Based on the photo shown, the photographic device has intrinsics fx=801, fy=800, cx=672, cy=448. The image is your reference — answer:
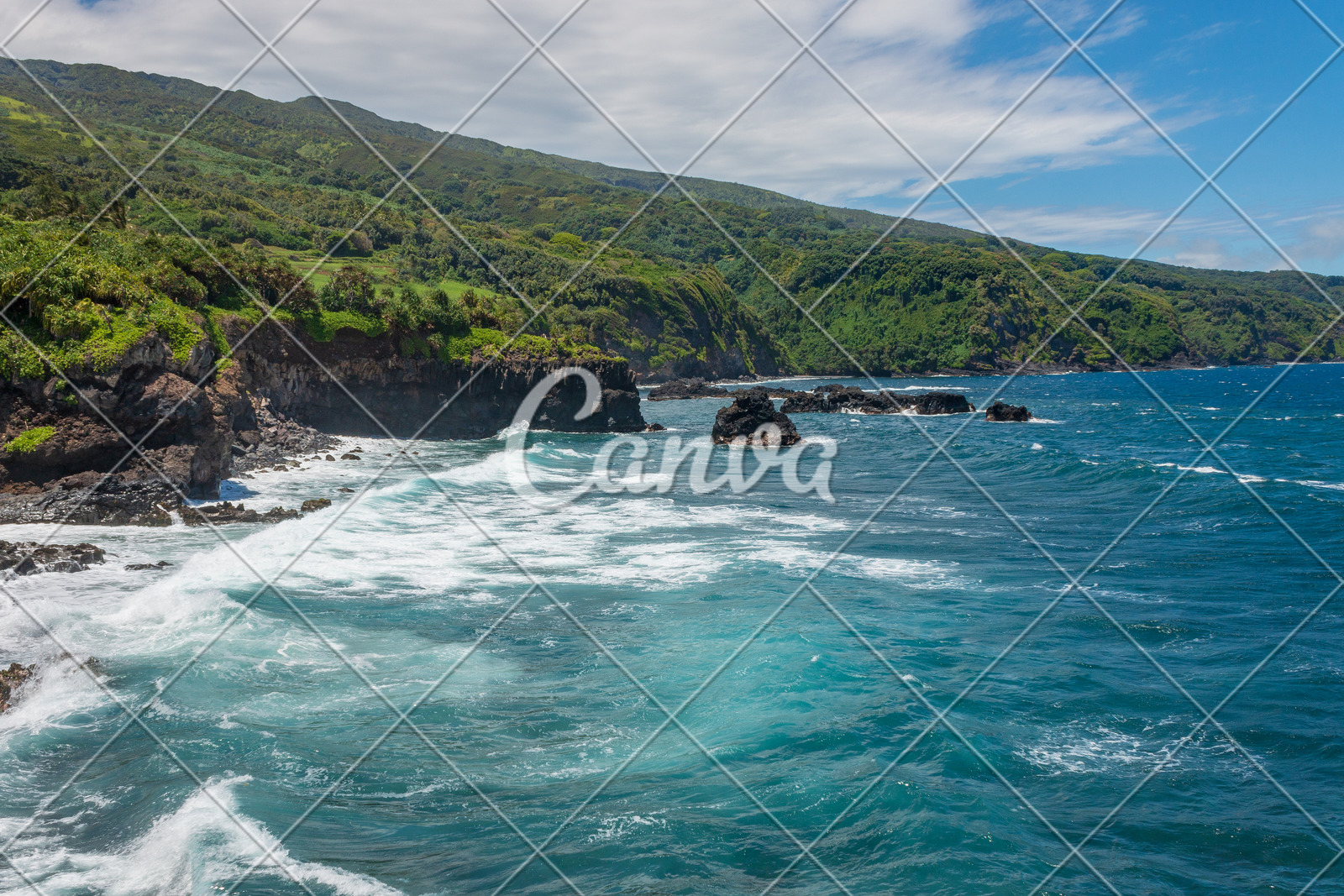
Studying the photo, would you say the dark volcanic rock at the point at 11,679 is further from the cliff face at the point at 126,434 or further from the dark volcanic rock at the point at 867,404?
the dark volcanic rock at the point at 867,404

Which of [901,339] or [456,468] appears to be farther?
[901,339]

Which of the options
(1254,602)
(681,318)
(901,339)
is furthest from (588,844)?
(901,339)

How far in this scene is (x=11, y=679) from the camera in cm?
1027

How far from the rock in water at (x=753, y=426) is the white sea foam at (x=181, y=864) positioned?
4029cm

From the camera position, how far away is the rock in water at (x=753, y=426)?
4712cm

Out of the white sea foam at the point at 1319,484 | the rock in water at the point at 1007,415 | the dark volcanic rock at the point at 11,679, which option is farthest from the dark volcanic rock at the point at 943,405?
the dark volcanic rock at the point at 11,679

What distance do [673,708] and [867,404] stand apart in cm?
6242

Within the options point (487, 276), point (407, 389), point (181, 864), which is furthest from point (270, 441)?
point (487, 276)

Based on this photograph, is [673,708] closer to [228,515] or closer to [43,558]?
[43,558]

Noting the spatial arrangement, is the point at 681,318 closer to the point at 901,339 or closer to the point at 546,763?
the point at 901,339

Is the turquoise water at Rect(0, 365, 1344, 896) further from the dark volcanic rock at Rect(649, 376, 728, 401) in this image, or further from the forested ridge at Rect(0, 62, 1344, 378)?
the dark volcanic rock at Rect(649, 376, 728, 401)

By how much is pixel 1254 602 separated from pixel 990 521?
840 cm

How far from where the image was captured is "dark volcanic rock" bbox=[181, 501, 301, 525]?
68.9 ft

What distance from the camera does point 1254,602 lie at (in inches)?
659
